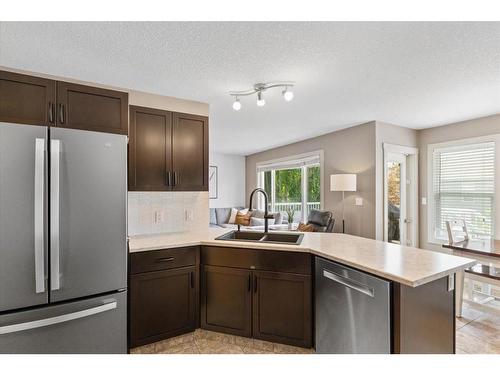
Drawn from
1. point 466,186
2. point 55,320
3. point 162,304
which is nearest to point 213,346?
point 162,304

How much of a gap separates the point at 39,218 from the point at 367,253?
2.13 m

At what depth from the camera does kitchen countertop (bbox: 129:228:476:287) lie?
147cm

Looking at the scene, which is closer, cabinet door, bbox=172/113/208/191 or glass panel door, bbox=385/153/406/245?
cabinet door, bbox=172/113/208/191

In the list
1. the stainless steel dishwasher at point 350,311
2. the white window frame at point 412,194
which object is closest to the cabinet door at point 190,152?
the stainless steel dishwasher at point 350,311

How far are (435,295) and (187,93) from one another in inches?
108

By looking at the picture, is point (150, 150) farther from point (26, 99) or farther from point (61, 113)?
point (26, 99)

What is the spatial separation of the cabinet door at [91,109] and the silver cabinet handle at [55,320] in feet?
4.38

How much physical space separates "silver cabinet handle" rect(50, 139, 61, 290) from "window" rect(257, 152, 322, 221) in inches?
173

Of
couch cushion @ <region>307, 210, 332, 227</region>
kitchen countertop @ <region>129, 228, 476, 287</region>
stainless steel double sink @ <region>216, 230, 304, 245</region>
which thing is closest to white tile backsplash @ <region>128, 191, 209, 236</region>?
kitchen countertop @ <region>129, 228, 476, 287</region>

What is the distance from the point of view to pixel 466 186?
13.1 ft

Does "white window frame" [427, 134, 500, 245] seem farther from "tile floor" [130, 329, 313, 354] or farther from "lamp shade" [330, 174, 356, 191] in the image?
"tile floor" [130, 329, 313, 354]

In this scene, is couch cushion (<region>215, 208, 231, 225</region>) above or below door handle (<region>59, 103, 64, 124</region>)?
below
